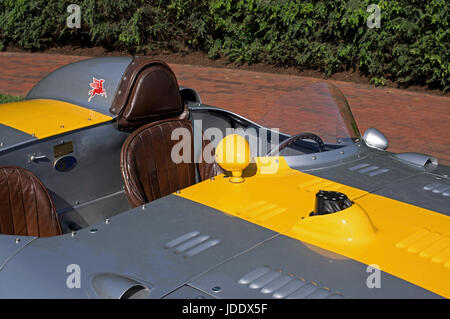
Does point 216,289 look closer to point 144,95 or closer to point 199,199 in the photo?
point 199,199

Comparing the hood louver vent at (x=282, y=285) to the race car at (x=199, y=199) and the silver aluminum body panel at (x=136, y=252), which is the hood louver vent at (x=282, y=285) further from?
the silver aluminum body panel at (x=136, y=252)

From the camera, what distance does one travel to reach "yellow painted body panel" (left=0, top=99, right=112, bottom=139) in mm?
2701

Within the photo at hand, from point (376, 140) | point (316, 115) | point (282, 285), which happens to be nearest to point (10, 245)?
Result: point (282, 285)

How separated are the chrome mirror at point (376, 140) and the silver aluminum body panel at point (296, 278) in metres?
1.34

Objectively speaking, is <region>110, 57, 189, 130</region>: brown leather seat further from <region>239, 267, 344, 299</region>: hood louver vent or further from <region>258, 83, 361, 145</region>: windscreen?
<region>239, 267, 344, 299</region>: hood louver vent

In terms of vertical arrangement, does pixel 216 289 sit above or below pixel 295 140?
below

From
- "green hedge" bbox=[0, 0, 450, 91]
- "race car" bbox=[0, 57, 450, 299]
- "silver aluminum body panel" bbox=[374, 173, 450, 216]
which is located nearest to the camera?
"race car" bbox=[0, 57, 450, 299]

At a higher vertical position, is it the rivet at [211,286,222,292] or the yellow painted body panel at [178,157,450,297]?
the yellow painted body panel at [178,157,450,297]

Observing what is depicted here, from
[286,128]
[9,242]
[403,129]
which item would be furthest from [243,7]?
[9,242]

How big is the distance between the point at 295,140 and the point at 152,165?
86 centimetres

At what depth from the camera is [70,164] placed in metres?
2.85

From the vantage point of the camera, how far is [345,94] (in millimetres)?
8430

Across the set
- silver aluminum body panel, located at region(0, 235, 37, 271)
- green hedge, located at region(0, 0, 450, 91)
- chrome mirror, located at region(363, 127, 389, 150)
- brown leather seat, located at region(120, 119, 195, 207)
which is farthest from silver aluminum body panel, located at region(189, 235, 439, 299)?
green hedge, located at region(0, 0, 450, 91)
